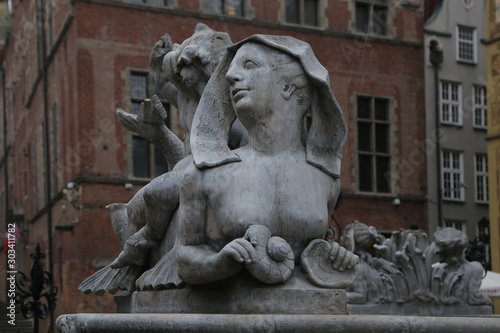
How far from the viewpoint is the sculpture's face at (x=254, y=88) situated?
4422mm

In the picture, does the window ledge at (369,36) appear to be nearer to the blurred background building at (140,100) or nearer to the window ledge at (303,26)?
the blurred background building at (140,100)

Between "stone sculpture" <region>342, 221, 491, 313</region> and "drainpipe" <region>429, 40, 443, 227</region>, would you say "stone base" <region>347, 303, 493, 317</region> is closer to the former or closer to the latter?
"stone sculpture" <region>342, 221, 491, 313</region>

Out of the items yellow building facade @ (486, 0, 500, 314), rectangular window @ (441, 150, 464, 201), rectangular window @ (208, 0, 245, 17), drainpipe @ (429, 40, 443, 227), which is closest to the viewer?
yellow building facade @ (486, 0, 500, 314)

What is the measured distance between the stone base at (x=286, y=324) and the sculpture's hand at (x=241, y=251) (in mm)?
240

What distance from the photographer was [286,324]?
386cm

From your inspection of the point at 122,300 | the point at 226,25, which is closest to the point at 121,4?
the point at 226,25

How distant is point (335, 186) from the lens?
453cm

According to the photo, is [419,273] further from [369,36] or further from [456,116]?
[456,116]

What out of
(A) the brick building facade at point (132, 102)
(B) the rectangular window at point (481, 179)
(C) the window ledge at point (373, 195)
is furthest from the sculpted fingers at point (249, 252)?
(B) the rectangular window at point (481, 179)

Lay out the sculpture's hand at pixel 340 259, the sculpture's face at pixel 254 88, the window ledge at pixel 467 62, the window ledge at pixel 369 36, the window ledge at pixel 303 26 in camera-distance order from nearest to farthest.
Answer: the sculpture's hand at pixel 340 259 → the sculpture's face at pixel 254 88 → the window ledge at pixel 303 26 → the window ledge at pixel 369 36 → the window ledge at pixel 467 62

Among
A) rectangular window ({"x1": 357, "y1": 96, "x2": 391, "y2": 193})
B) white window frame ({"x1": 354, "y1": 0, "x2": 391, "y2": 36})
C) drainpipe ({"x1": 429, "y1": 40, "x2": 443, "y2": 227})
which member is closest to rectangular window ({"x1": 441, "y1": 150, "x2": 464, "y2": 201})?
drainpipe ({"x1": 429, "y1": 40, "x2": 443, "y2": 227})

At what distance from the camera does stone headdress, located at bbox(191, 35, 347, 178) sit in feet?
14.5

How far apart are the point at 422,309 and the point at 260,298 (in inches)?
226

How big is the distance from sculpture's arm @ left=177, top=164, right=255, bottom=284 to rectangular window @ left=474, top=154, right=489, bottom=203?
111 ft
